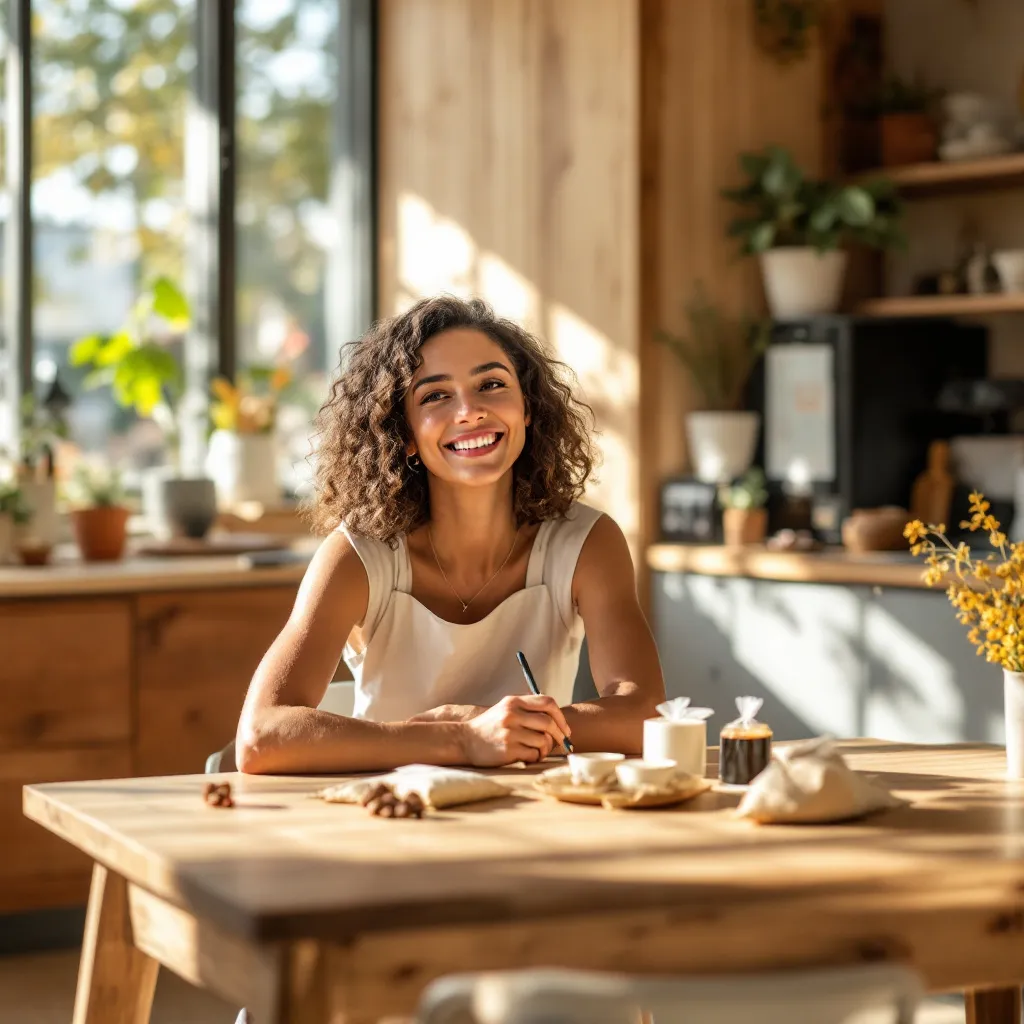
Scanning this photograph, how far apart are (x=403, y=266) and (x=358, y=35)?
745 mm

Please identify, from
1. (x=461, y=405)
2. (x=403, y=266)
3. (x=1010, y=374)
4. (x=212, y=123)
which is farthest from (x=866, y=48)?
(x=461, y=405)

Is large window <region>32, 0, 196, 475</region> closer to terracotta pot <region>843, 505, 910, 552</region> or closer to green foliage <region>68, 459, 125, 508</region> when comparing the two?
green foliage <region>68, 459, 125, 508</region>

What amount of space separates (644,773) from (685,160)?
310 centimetres

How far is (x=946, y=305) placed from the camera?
447 centimetres

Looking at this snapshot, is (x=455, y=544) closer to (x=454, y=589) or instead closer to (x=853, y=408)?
(x=454, y=589)

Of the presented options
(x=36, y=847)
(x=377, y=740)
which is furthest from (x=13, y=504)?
(x=377, y=740)

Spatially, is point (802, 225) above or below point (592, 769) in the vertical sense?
above

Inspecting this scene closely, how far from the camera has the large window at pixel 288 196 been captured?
5.21 meters

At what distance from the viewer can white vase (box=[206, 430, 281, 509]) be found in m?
4.93

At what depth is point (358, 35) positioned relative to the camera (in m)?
5.38

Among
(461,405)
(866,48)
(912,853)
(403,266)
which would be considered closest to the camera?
(912,853)

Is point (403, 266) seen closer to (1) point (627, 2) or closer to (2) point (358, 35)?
(2) point (358, 35)

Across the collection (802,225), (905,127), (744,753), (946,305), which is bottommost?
(744,753)

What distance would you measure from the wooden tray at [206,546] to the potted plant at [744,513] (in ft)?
3.87
